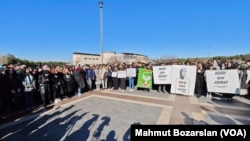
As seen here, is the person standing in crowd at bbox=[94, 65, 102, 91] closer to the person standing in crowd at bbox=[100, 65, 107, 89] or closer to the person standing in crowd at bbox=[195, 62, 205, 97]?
the person standing in crowd at bbox=[100, 65, 107, 89]

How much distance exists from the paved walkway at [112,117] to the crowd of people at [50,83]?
3.02 ft

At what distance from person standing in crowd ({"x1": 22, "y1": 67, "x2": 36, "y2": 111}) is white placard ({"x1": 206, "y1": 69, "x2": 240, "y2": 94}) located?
8.53m

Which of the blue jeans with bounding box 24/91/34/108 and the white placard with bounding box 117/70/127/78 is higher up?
the white placard with bounding box 117/70/127/78

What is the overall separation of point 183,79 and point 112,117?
565cm

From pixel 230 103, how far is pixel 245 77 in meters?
2.36

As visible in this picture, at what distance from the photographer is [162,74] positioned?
11977 mm

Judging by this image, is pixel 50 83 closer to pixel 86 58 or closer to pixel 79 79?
pixel 79 79

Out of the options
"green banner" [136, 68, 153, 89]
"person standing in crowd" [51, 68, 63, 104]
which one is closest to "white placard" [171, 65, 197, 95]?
"green banner" [136, 68, 153, 89]

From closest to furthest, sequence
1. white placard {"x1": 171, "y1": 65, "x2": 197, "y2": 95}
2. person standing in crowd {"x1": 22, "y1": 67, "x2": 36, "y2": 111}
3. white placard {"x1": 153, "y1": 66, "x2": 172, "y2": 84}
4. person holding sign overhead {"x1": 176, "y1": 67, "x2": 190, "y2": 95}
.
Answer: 1. person standing in crowd {"x1": 22, "y1": 67, "x2": 36, "y2": 111}
2. white placard {"x1": 171, "y1": 65, "x2": 197, "y2": 95}
3. person holding sign overhead {"x1": 176, "y1": 67, "x2": 190, "y2": 95}
4. white placard {"x1": 153, "y1": 66, "x2": 172, "y2": 84}

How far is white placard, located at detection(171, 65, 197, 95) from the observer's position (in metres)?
10.8

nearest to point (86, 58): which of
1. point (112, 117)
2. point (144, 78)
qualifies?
point (144, 78)

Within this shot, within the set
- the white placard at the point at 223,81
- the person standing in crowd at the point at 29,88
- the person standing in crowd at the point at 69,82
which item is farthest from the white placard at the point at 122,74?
the person standing in crowd at the point at 29,88

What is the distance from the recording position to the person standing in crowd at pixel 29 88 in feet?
26.9

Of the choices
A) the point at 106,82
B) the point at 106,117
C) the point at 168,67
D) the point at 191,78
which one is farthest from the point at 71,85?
the point at 191,78
